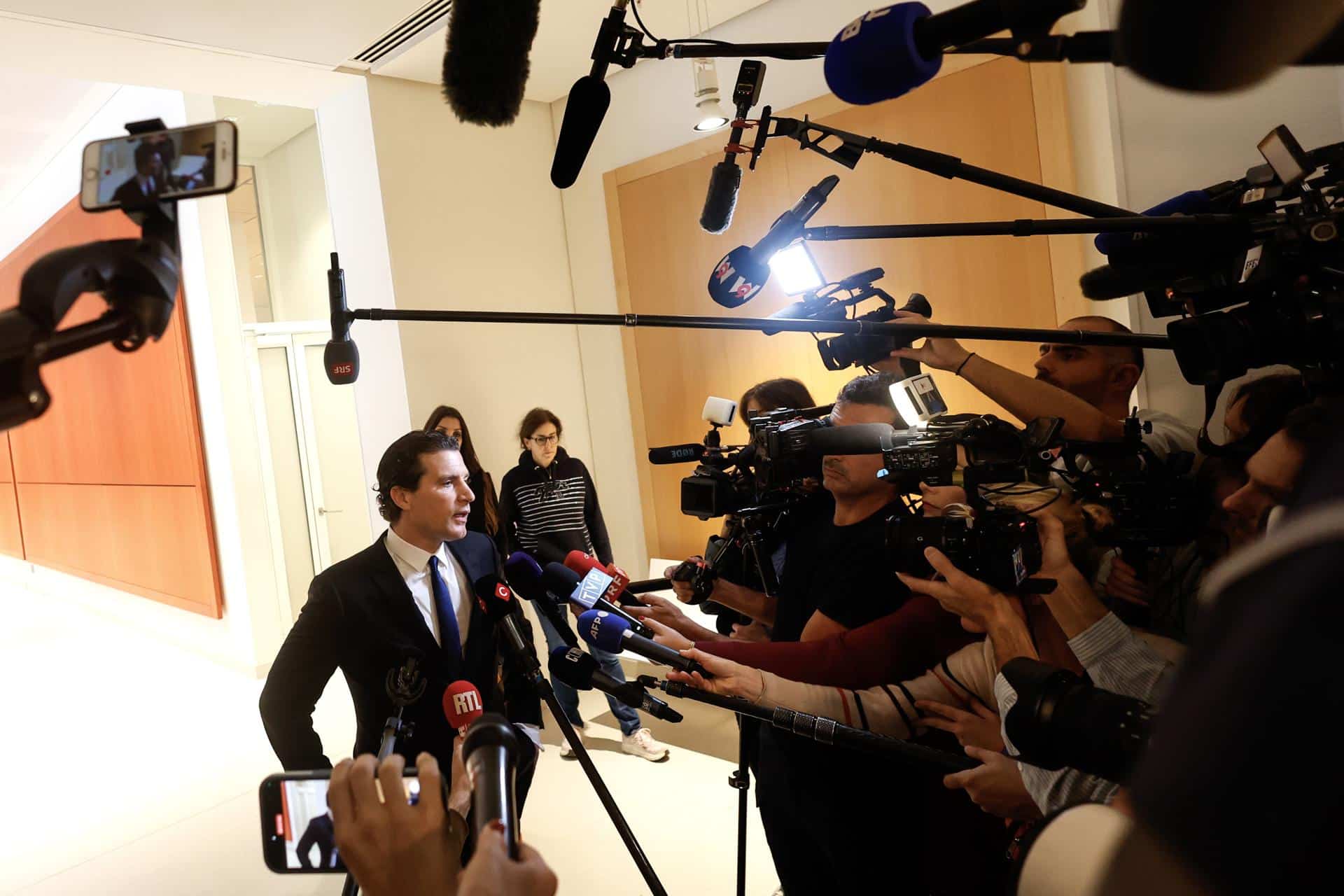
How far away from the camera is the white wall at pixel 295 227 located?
18.0ft

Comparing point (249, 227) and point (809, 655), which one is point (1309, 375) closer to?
point (809, 655)

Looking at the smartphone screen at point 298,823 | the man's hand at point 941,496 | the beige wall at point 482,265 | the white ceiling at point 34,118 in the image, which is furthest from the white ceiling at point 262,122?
the smartphone screen at point 298,823

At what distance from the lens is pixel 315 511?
18.9 feet

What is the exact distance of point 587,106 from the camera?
1159 mm

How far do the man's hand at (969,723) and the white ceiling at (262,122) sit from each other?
16.4 ft

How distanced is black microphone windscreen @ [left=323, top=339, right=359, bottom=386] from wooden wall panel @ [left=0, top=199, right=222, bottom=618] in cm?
396

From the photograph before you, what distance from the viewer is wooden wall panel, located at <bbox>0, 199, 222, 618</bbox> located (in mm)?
5305

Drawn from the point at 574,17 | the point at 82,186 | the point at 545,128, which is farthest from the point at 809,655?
the point at 545,128

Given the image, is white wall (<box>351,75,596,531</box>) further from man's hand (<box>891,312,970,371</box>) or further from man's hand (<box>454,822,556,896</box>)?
man's hand (<box>454,822,556,896</box>)

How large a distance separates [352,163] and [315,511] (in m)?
2.46

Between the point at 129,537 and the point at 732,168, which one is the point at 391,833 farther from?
the point at 129,537

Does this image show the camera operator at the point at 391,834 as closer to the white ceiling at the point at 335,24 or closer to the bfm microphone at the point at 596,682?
the bfm microphone at the point at 596,682

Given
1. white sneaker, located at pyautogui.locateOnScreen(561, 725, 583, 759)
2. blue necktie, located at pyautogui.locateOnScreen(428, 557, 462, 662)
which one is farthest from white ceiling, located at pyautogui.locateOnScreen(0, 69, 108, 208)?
white sneaker, located at pyautogui.locateOnScreen(561, 725, 583, 759)

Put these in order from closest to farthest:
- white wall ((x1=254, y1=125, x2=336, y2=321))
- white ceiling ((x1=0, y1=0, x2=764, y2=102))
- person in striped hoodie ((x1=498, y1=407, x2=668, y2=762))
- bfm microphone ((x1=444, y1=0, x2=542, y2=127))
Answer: bfm microphone ((x1=444, y1=0, x2=542, y2=127))
white ceiling ((x1=0, y1=0, x2=764, y2=102))
person in striped hoodie ((x1=498, y1=407, x2=668, y2=762))
white wall ((x1=254, y1=125, x2=336, y2=321))
